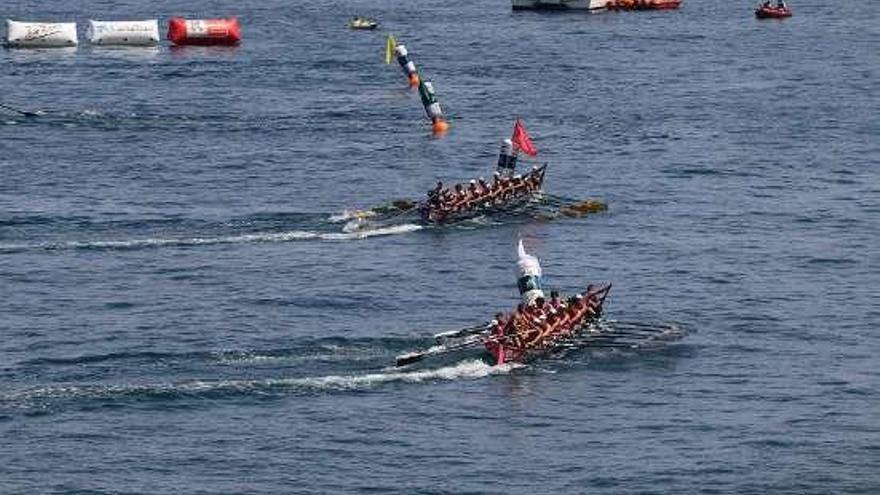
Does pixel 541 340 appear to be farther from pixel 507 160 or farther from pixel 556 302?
pixel 507 160

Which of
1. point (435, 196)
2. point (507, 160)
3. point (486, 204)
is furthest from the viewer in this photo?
point (507, 160)

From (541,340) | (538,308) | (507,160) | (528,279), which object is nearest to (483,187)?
(507,160)

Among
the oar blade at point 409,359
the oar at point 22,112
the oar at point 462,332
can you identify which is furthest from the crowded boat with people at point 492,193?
the oar at point 22,112

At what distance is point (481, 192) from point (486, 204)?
0.91 metres

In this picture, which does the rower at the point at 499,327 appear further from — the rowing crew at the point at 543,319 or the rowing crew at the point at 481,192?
the rowing crew at the point at 481,192

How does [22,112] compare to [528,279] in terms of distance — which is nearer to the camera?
[528,279]

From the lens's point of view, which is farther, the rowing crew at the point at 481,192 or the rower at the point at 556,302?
the rowing crew at the point at 481,192

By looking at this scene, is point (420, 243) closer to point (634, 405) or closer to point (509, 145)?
point (509, 145)

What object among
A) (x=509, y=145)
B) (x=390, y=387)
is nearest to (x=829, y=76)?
(x=509, y=145)

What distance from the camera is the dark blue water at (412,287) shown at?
285 feet

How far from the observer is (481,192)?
426 feet

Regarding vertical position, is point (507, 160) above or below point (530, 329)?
above

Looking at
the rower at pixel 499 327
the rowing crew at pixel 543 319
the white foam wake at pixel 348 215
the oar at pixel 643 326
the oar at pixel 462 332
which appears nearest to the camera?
the rower at pixel 499 327

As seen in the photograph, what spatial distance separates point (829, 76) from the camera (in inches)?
7441
